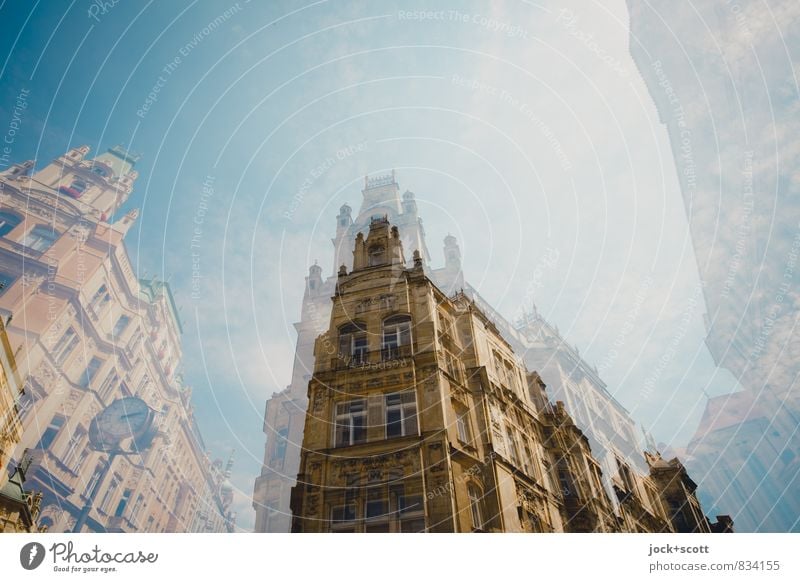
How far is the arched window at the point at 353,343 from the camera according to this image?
2384 centimetres

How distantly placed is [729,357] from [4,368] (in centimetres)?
8702

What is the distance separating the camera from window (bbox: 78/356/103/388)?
40209mm

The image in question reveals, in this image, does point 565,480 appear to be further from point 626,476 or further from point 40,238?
point 40,238

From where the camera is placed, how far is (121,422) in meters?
37.2

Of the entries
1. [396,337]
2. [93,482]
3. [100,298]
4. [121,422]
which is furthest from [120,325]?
[396,337]

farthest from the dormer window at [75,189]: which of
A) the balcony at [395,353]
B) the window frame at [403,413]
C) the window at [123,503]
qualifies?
the window frame at [403,413]

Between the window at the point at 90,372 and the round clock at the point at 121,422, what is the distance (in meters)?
4.25

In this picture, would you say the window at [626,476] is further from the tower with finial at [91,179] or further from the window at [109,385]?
the tower with finial at [91,179]

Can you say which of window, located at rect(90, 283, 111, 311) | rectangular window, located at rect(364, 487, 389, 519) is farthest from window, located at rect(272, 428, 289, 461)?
rectangular window, located at rect(364, 487, 389, 519)

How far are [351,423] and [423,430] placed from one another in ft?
11.5

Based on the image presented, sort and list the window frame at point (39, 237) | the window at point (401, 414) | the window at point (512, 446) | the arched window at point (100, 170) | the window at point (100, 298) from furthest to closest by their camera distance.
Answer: the arched window at point (100, 170)
the window at point (100, 298)
the window frame at point (39, 237)
the window at point (512, 446)
the window at point (401, 414)
